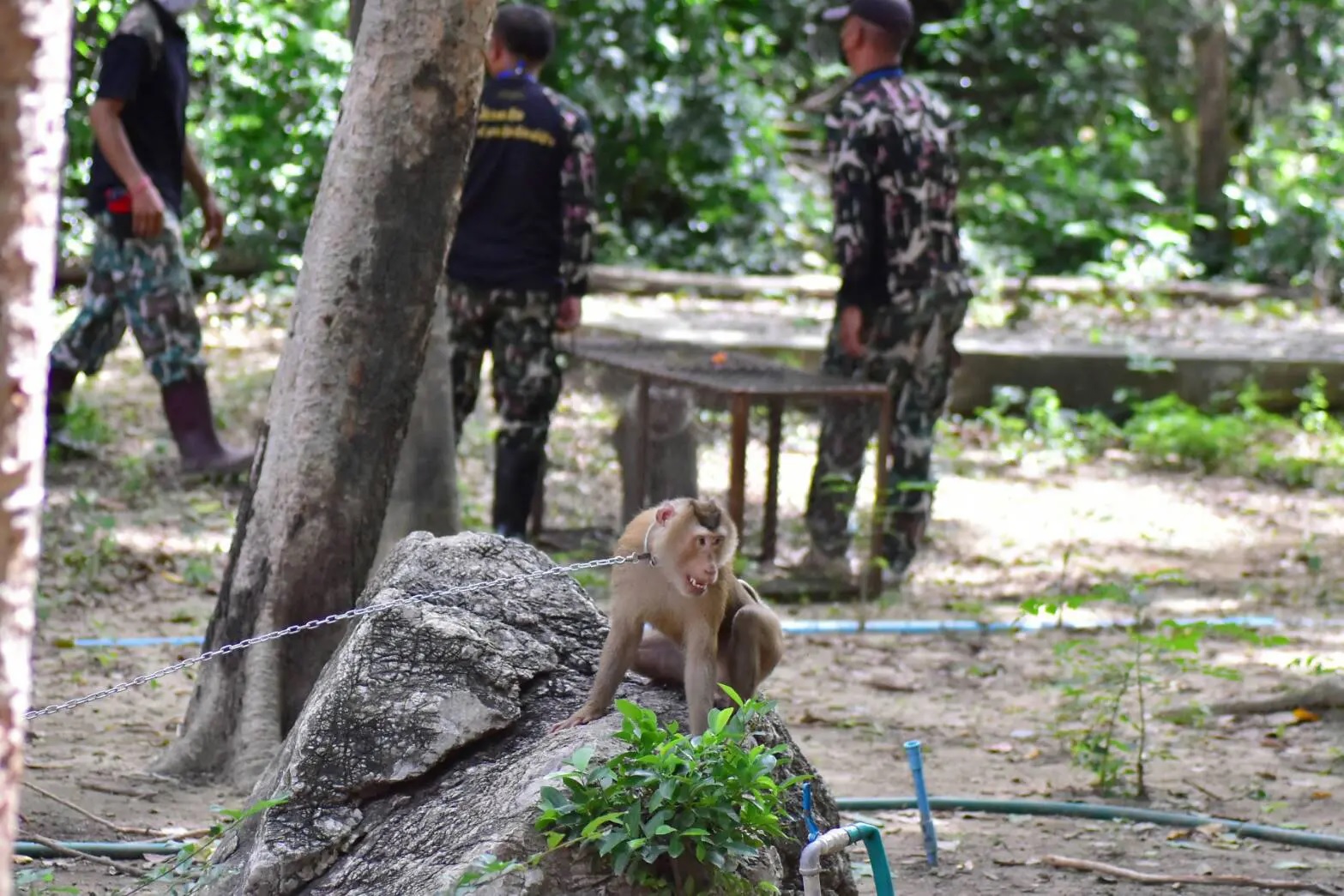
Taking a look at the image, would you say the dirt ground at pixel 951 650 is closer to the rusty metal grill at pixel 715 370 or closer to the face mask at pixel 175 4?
the rusty metal grill at pixel 715 370

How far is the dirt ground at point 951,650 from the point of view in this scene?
15.7ft

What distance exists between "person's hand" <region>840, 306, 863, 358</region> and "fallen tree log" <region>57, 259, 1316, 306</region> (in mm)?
6755

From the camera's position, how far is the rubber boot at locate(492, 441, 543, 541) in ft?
25.2

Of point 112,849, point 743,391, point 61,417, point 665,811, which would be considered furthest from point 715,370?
point 665,811

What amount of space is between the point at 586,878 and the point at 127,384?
28.7 ft

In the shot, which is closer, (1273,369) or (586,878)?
(586,878)

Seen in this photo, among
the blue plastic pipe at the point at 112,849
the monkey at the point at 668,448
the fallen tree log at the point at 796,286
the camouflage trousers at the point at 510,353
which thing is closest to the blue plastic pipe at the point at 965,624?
the monkey at the point at 668,448

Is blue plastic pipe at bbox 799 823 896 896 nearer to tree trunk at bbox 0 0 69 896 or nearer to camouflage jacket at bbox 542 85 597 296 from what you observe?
tree trunk at bbox 0 0 69 896

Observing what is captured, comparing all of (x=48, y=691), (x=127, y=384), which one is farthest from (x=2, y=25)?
(x=127, y=384)

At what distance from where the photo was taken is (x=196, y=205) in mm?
13789

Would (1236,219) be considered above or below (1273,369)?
above

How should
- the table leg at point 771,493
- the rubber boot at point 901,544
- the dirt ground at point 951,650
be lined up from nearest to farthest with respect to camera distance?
the dirt ground at point 951,650
the table leg at point 771,493
the rubber boot at point 901,544

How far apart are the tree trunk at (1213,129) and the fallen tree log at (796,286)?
1.52 metres

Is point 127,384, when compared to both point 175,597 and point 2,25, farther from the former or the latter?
point 2,25
